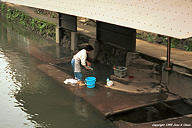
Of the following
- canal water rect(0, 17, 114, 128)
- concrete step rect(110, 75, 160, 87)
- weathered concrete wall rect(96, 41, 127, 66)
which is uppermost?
weathered concrete wall rect(96, 41, 127, 66)

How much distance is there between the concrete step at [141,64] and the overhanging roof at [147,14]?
3.00m

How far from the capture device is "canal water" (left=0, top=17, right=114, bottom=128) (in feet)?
27.7

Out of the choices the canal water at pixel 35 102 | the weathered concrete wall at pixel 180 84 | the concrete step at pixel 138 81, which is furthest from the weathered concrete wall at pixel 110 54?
the canal water at pixel 35 102

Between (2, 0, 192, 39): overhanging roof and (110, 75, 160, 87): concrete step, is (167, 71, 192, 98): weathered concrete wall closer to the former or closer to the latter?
(110, 75, 160, 87): concrete step

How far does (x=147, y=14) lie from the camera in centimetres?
821

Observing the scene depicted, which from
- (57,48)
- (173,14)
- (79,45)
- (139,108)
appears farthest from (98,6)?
(57,48)

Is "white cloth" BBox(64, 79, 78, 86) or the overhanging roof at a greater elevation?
the overhanging roof

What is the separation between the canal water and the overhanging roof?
3.08 meters

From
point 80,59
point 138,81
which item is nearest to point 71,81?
point 80,59

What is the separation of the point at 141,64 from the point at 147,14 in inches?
141

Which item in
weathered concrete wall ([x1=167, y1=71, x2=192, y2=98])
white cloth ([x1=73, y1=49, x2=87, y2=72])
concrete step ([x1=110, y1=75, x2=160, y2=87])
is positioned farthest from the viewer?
concrete step ([x1=110, y1=75, x2=160, y2=87])

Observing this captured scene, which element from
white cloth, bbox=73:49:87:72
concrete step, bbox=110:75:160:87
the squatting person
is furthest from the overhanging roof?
concrete step, bbox=110:75:160:87

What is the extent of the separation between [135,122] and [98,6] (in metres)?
4.44

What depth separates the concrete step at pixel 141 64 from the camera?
11.1 metres
